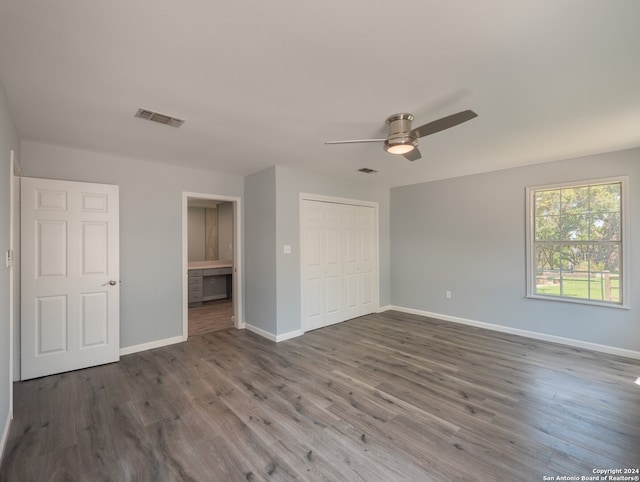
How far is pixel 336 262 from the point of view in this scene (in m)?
5.10

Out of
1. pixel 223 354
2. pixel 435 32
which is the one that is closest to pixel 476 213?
pixel 435 32

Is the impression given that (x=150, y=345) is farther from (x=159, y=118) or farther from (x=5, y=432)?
(x=159, y=118)

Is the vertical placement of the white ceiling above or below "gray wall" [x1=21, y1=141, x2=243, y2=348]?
above

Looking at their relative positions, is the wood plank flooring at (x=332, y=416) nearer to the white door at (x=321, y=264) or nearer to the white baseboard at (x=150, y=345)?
the white baseboard at (x=150, y=345)

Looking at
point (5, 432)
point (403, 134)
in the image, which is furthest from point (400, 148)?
point (5, 432)

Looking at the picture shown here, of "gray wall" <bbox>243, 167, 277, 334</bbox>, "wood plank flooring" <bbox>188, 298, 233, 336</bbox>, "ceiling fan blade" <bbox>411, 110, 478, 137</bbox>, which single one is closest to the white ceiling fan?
"ceiling fan blade" <bbox>411, 110, 478, 137</bbox>

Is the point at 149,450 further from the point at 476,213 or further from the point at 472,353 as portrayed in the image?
the point at 476,213

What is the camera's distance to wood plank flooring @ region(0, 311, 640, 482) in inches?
74.1

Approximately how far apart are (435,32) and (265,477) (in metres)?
2.67

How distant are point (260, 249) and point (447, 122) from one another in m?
3.11

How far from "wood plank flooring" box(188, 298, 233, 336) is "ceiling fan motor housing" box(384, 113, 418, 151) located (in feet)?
12.8

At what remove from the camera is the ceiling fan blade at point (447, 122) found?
6.49ft

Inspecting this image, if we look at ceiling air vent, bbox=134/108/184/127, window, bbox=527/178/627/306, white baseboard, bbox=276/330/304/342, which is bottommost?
white baseboard, bbox=276/330/304/342

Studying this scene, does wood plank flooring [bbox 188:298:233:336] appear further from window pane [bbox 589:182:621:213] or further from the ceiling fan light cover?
window pane [bbox 589:182:621:213]
